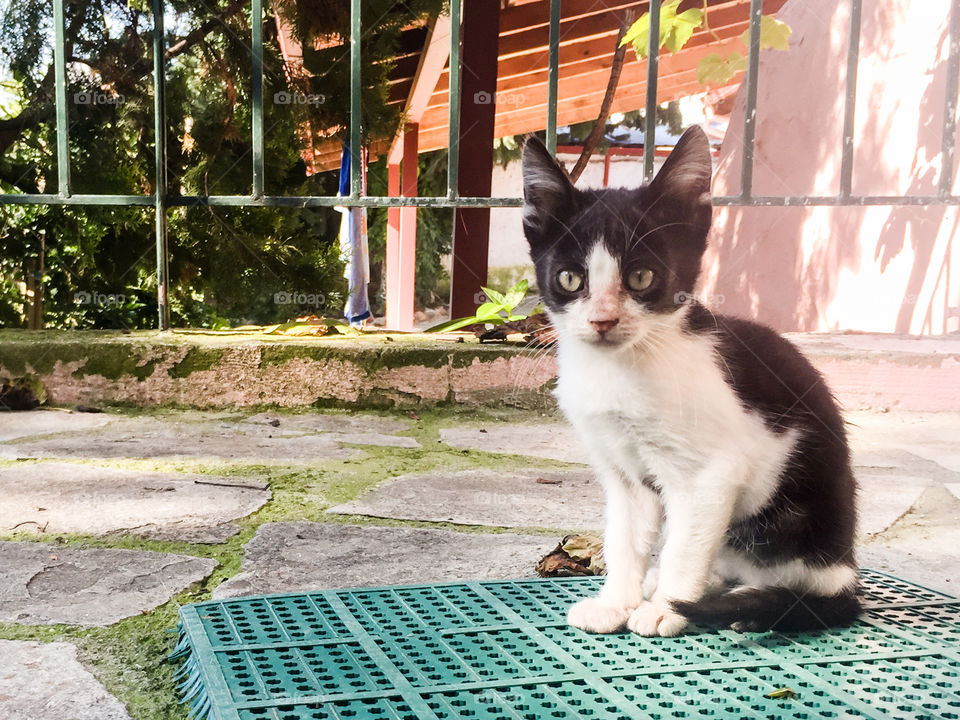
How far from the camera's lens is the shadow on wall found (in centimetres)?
457

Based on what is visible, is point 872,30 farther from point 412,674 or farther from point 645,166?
point 412,674

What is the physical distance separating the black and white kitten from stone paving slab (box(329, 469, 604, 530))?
507mm

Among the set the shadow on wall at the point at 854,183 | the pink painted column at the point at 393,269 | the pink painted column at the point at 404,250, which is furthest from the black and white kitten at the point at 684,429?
the pink painted column at the point at 393,269

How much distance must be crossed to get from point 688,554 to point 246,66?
3.27m

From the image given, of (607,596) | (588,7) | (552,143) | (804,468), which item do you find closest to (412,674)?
(607,596)

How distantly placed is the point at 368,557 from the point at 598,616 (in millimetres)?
541

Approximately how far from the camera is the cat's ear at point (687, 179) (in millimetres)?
1434

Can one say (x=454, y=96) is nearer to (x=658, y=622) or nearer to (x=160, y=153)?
(x=160, y=153)

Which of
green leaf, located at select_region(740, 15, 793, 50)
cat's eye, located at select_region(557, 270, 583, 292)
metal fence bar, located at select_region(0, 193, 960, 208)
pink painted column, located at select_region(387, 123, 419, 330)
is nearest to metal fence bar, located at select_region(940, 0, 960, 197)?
metal fence bar, located at select_region(0, 193, 960, 208)

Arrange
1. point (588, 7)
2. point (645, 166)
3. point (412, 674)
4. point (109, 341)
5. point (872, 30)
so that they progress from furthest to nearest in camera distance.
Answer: point (588, 7)
point (872, 30)
point (109, 341)
point (645, 166)
point (412, 674)

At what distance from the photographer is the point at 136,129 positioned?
3.75 meters

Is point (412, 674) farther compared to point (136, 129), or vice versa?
point (136, 129)

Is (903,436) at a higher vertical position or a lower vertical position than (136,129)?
lower

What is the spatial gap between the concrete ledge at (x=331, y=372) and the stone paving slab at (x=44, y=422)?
0.14 metres
